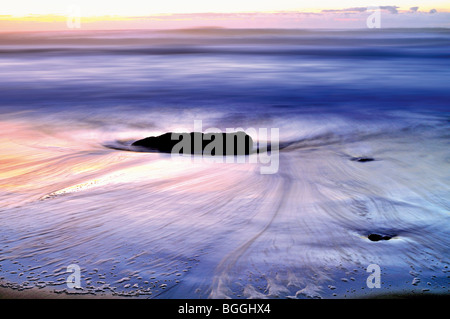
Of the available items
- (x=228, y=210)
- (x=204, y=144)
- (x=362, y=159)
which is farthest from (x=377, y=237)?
(x=204, y=144)

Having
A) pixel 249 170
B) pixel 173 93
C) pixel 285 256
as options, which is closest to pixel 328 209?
pixel 285 256

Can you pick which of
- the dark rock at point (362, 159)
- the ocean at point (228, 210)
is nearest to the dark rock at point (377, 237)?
the ocean at point (228, 210)

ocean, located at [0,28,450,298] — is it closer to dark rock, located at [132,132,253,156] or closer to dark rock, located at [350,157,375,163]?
dark rock, located at [350,157,375,163]

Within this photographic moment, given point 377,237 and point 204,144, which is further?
point 204,144

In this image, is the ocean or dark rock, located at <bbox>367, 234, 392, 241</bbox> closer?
the ocean

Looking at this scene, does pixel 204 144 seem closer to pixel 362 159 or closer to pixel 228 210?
pixel 362 159

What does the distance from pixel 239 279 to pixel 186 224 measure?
859 millimetres

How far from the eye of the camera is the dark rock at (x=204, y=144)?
5367mm

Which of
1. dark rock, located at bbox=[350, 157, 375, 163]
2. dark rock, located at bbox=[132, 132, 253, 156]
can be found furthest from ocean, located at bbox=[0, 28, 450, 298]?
dark rock, located at bbox=[132, 132, 253, 156]

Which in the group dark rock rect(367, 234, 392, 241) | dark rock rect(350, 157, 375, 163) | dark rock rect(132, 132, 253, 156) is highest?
dark rock rect(132, 132, 253, 156)

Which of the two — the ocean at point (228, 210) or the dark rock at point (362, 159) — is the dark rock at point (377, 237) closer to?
the ocean at point (228, 210)

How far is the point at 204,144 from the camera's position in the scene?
17.9ft

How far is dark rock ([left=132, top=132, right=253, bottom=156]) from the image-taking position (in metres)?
5.37

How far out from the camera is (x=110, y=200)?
12.4 ft
